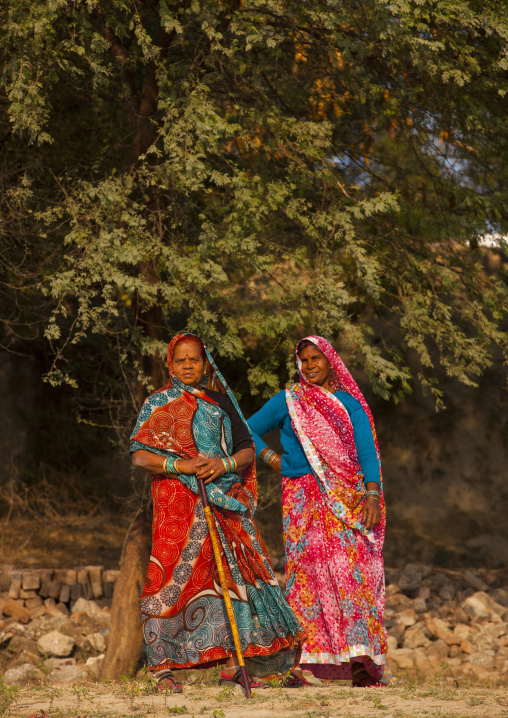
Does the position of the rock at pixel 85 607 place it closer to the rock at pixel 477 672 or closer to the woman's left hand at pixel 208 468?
the rock at pixel 477 672

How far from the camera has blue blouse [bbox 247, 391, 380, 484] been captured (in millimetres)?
4953

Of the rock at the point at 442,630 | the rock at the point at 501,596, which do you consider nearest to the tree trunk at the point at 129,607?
the rock at the point at 442,630

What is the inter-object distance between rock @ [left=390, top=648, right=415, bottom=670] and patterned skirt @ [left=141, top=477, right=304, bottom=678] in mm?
4736

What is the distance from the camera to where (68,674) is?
8133 millimetres

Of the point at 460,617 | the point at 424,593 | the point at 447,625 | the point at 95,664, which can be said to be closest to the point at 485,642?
the point at 447,625

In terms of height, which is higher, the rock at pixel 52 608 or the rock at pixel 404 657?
the rock at pixel 52 608

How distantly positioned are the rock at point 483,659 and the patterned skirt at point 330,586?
4.39 m

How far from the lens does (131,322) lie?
7703 millimetres

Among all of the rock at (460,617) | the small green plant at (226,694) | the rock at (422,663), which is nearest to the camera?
the small green plant at (226,694)

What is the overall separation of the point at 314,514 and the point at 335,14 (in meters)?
3.63

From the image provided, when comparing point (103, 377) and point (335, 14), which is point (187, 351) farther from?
point (103, 377)

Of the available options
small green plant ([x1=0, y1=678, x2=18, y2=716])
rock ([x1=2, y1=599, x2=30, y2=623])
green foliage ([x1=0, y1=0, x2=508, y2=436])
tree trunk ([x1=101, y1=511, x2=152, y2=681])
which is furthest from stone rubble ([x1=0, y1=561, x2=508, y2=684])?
small green plant ([x1=0, y1=678, x2=18, y2=716])

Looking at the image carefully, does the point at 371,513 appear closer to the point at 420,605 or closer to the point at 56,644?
the point at 56,644

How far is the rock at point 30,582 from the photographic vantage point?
953 centimetres
